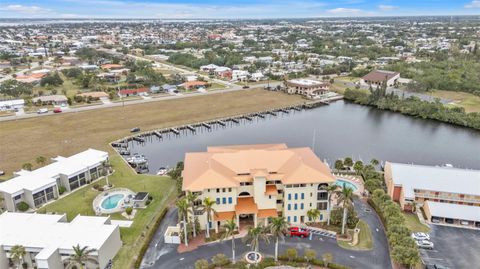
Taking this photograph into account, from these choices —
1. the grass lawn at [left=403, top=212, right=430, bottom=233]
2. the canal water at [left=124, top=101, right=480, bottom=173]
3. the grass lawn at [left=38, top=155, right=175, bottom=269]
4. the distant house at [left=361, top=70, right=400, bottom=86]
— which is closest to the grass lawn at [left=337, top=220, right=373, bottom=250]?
the grass lawn at [left=403, top=212, right=430, bottom=233]

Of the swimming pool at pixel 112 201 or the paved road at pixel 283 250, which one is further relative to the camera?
the swimming pool at pixel 112 201

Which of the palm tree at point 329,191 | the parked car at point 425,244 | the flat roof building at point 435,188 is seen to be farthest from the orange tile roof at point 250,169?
the parked car at point 425,244

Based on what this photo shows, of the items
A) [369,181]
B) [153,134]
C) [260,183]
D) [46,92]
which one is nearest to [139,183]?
[260,183]

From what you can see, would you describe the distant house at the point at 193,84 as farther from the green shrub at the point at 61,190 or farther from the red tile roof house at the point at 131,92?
the green shrub at the point at 61,190

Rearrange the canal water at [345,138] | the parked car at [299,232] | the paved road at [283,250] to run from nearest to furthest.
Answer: the paved road at [283,250]
the parked car at [299,232]
the canal water at [345,138]

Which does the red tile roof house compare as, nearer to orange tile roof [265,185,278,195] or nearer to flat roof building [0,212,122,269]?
flat roof building [0,212,122,269]

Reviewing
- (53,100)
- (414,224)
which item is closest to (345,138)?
(414,224)
